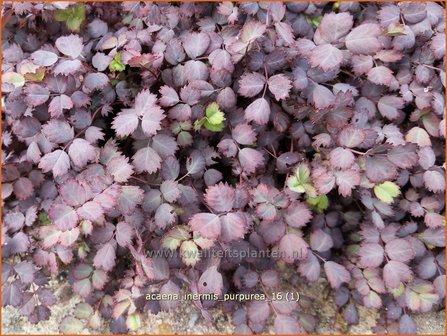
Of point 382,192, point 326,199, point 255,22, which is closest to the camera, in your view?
point 255,22

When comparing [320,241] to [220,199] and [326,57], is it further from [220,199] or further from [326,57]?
[326,57]

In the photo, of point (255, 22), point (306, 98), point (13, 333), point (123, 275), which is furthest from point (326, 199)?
point (13, 333)

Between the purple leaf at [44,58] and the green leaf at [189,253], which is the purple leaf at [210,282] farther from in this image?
the purple leaf at [44,58]

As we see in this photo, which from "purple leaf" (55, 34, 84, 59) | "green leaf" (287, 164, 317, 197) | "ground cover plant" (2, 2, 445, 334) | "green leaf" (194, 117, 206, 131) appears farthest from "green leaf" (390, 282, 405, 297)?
"purple leaf" (55, 34, 84, 59)

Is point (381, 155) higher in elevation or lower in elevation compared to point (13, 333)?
higher

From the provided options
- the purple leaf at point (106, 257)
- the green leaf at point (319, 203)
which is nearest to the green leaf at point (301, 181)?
the green leaf at point (319, 203)

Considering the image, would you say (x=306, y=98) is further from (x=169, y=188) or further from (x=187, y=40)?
(x=169, y=188)

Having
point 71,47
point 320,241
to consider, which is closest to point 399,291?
point 320,241
